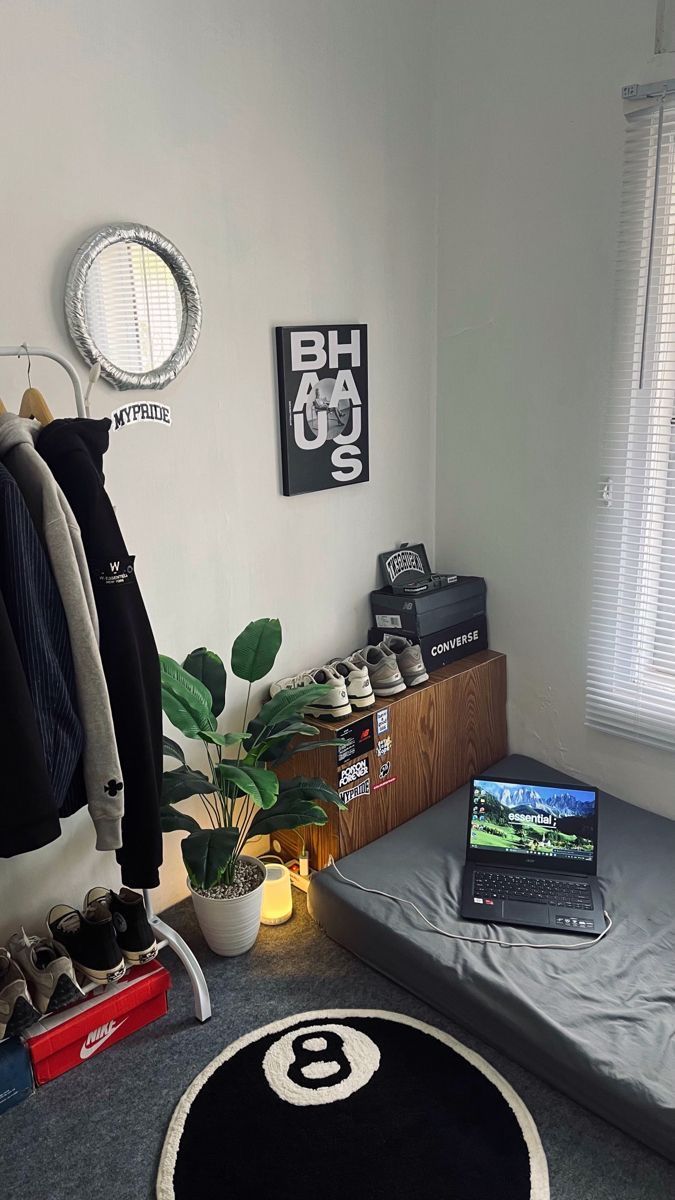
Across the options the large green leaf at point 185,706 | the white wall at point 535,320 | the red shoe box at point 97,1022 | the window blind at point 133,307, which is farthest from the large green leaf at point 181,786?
the white wall at point 535,320

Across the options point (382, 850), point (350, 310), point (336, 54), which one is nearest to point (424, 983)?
point (382, 850)

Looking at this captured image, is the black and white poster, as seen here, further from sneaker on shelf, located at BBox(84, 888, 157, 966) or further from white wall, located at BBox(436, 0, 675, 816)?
sneaker on shelf, located at BBox(84, 888, 157, 966)

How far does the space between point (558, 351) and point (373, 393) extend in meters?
0.57

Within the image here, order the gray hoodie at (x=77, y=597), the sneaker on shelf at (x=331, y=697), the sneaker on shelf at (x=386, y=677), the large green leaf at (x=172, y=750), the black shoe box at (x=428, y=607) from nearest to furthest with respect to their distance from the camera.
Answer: the gray hoodie at (x=77, y=597) < the large green leaf at (x=172, y=750) < the sneaker on shelf at (x=331, y=697) < the sneaker on shelf at (x=386, y=677) < the black shoe box at (x=428, y=607)

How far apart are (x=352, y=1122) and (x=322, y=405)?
71.3 inches

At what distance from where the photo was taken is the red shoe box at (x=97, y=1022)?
194 centimetres

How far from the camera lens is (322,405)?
264 cm

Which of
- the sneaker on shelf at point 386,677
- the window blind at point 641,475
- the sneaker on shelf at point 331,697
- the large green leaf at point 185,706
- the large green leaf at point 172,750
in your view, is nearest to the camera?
the large green leaf at point 185,706

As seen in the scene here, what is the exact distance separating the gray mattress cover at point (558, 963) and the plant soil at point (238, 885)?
0.58 ft

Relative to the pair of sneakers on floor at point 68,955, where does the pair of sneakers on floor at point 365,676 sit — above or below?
above

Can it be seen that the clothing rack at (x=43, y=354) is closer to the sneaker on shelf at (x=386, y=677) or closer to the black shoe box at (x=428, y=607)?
the sneaker on shelf at (x=386, y=677)

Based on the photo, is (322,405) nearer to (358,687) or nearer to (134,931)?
(358,687)

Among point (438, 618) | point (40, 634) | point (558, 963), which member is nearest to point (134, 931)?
point (40, 634)

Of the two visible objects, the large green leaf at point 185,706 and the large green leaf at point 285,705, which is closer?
the large green leaf at point 185,706
